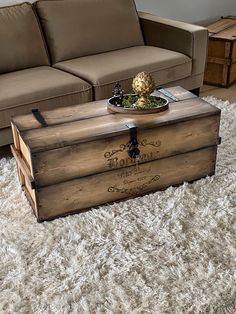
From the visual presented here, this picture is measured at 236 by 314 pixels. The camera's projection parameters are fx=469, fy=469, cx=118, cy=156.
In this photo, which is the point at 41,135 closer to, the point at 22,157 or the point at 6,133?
the point at 22,157

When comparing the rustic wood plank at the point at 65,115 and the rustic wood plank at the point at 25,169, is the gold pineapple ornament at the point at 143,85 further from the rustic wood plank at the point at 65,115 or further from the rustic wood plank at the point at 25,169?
the rustic wood plank at the point at 25,169

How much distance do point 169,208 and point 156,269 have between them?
1.30 ft

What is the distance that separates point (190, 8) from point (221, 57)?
76 cm

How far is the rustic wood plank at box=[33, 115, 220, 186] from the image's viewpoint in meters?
1.90

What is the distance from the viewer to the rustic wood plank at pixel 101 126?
6.21 feet

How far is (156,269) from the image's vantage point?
1.72 metres

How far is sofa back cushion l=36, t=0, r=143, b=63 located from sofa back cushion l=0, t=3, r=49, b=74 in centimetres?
8

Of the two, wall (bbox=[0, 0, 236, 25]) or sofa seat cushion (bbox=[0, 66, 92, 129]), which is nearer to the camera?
sofa seat cushion (bbox=[0, 66, 92, 129])

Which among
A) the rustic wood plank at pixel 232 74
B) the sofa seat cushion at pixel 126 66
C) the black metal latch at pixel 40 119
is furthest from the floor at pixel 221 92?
the black metal latch at pixel 40 119

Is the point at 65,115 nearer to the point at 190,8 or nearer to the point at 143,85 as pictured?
the point at 143,85

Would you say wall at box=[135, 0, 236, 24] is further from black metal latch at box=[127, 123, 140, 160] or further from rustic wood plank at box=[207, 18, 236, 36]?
black metal latch at box=[127, 123, 140, 160]

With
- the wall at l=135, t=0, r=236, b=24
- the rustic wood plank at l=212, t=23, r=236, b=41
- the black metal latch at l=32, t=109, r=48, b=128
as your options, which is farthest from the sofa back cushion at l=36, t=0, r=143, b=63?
the black metal latch at l=32, t=109, r=48, b=128

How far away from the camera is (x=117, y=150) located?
6.54 feet

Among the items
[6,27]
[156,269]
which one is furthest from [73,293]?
[6,27]
